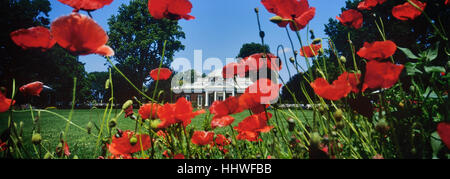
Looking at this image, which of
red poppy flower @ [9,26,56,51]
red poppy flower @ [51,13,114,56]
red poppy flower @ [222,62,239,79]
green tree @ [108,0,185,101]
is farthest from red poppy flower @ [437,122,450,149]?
green tree @ [108,0,185,101]

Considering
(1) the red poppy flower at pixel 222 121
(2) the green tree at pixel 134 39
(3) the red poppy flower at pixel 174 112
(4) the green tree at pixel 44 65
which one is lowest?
(1) the red poppy flower at pixel 222 121

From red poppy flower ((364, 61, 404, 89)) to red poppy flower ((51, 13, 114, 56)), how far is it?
0.59m

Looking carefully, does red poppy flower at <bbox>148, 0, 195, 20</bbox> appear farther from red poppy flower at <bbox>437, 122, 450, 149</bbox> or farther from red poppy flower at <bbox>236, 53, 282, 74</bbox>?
red poppy flower at <bbox>437, 122, 450, 149</bbox>

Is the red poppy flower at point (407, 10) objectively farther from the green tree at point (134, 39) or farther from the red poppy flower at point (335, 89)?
the green tree at point (134, 39)

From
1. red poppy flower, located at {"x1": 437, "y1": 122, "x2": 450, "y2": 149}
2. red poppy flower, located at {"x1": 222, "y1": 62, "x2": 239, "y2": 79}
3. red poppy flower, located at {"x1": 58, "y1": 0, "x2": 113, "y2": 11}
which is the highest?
red poppy flower, located at {"x1": 58, "y1": 0, "x2": 113, "y2": 11}

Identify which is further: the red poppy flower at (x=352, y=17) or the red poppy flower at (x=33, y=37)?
the red poppy flower at (x=352, y=17)

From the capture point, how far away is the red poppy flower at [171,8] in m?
0.60

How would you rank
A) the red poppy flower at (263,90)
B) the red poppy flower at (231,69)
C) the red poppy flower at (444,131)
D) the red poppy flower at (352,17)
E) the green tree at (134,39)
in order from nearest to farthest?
the red poppy flower at (444,131)
the red poppy flower at (263,90)
the red poppy flower at (231,69)
the red poppy flower at (352,17)
the green tree at (134,39)

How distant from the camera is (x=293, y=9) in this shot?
2.01 feet

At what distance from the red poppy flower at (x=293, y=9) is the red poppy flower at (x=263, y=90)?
0.19 m

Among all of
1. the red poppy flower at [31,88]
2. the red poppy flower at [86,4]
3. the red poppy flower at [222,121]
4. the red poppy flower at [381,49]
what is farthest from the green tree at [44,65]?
the red poppy flower at [381,49]

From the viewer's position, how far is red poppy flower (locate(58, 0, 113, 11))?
0.51 meters
